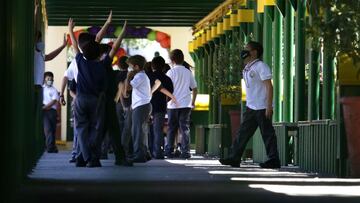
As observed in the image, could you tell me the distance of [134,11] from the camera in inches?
1262

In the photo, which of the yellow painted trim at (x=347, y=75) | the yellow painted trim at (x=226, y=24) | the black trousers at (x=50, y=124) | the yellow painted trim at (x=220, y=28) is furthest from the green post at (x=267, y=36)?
the yellow painted trim at (x=220, y=28)

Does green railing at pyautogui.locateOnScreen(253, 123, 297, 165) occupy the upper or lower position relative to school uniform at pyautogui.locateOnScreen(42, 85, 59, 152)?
lower

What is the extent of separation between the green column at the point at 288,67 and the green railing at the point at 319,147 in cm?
162

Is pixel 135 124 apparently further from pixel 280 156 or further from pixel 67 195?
pixel 67 195

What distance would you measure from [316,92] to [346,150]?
8.89ft

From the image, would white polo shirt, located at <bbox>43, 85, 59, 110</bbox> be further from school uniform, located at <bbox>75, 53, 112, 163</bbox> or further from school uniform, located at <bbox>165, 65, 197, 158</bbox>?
school uniform, located at <bbox>75, 53, 112, 163</bbox>

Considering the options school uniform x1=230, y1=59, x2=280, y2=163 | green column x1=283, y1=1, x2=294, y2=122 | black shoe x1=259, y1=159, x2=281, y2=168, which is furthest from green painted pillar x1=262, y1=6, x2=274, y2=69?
black shoe x1=259, y1=159, x2=281, y2=168

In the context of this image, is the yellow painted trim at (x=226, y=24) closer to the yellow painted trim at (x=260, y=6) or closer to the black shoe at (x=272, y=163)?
the yellow painted trim at (x=260, y=6)

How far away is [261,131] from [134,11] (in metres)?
15.5

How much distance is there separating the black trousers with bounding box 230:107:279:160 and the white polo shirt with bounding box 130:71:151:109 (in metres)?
1.92

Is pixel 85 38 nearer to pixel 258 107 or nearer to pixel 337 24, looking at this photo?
pixel 258 107

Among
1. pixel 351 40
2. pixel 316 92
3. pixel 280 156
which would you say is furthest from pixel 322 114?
pixel 351 40

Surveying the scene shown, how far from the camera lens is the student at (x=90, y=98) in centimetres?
1600

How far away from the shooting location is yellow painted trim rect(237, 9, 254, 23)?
76.3 ft
